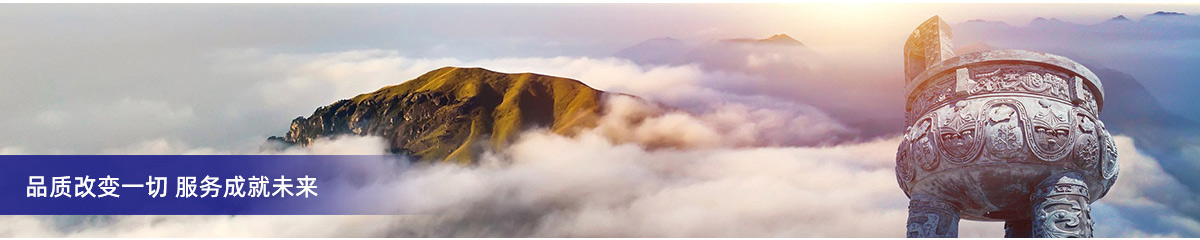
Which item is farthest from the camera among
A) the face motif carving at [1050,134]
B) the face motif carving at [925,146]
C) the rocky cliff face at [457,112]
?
the rocky cliff face at [457,112]

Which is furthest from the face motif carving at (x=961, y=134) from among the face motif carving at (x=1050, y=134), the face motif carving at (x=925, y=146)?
the face motif carving at (x=1050, y=134)

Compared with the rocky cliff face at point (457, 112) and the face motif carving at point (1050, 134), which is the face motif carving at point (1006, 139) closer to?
the face motif carving at point (1050, 134)

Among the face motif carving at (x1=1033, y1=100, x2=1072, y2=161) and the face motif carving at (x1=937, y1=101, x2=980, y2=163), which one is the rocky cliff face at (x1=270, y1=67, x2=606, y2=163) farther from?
the face motif carving at (x1=1033, y1=100, x2=1072, y2=161)

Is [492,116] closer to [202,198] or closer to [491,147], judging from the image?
[491,147]

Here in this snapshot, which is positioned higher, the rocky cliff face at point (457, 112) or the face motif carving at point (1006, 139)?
the rocky cliff face at point (457, 112)

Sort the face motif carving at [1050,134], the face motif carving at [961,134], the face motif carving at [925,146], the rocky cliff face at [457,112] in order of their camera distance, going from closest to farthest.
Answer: the face motif carving at [1050,134] → the face motif carving at [961,134] → the face motif carving at [925,146] → the rocky cliff face at [457,112]

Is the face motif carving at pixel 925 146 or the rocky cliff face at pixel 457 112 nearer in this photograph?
the face motif carving at pixel 925 146

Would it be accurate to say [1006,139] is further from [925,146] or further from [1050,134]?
[925,146]

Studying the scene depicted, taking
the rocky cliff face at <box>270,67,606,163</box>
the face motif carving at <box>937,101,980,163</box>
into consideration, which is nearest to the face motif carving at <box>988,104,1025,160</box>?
the face motif carving at <box>937,101,980,163</box>

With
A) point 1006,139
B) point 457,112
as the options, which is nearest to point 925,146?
point 1006,139

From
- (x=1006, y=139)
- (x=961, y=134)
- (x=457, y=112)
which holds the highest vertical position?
(x=457, y=112)
